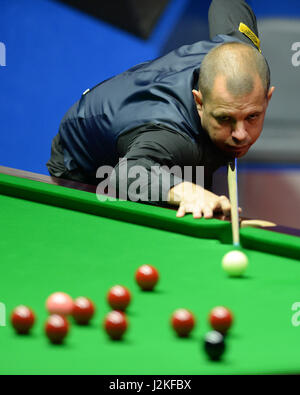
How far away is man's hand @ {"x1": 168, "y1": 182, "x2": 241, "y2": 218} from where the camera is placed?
206 centimetres

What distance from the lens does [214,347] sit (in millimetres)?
1107

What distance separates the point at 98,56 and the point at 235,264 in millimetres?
3176

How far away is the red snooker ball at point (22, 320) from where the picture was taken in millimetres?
1215

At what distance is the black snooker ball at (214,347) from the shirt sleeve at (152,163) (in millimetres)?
1237

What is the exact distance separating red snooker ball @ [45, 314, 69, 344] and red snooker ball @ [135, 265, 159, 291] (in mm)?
327

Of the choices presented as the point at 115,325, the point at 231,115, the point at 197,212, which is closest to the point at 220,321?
the point at 115,325

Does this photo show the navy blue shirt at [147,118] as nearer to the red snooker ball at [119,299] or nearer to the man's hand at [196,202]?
the man's hand at [196,202]

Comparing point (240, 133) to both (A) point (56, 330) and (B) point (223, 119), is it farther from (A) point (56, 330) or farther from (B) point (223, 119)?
(A) point (56, 330)

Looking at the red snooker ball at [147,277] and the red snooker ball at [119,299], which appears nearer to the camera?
the red snooker ball at [119,299]

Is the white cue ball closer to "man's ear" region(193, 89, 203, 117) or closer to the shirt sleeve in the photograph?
the shirt sleeve

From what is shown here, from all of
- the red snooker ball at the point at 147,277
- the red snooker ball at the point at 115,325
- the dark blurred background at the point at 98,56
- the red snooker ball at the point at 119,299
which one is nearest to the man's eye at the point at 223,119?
the red snooker ball at the point at 147,277

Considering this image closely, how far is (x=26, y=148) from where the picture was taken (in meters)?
4.61

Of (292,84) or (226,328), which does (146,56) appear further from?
(226,328)
